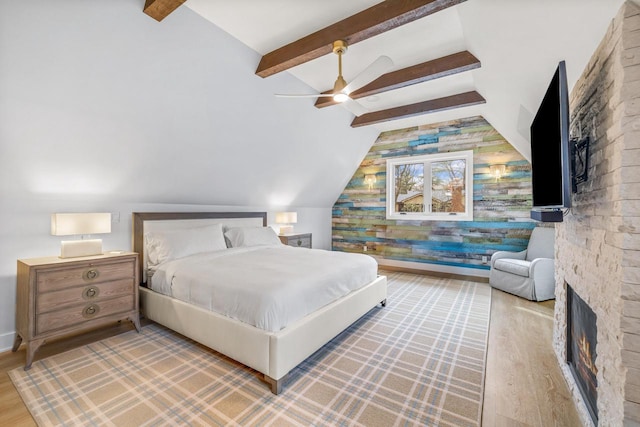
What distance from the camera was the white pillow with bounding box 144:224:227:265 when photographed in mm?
3138

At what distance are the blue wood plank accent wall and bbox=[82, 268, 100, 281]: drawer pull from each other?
4771mm

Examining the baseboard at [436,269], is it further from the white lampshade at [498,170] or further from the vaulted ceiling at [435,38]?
the vaulted ceiling at [435,38]

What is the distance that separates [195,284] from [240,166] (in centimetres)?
199

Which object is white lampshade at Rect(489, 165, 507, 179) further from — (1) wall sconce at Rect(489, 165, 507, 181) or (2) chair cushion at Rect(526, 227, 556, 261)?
(2) chair cushion at Rect(526, 227, 556, 261)

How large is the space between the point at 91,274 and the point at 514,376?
142 inches

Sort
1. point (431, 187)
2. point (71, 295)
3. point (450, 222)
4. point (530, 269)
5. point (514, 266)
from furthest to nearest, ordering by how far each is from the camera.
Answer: point (431, 187)
point (450, 222)
point (514, 266)
point (530, 269)
point (71, 295)

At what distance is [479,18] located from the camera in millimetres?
2078

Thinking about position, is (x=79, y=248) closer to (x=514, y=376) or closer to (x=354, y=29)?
(x=354, y=29)

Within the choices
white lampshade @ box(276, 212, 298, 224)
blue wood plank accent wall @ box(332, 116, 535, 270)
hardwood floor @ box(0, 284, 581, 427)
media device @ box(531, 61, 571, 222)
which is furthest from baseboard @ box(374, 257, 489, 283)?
media device @ box(531, 61, 571, 222)

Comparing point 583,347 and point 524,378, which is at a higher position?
point 583,347

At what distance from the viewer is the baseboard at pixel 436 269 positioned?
4.89 metres

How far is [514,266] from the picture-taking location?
3.97m

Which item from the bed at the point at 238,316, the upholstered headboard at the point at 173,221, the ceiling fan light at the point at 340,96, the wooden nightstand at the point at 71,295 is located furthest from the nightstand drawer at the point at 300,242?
the ceiling fan light at the point at 340,96

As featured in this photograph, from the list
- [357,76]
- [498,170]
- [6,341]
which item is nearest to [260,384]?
[6,341]
